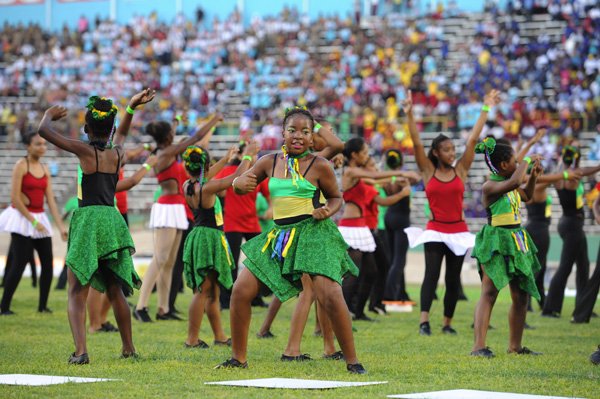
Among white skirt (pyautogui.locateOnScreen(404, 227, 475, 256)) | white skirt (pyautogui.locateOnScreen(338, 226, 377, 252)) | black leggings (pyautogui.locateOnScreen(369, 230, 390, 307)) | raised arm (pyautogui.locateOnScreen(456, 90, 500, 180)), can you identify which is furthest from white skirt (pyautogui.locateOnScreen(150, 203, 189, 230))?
raised arm (pyautogui.locateOnScreen(456, 90, 500, 180))

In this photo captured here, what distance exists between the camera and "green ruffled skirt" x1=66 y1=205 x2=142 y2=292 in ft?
27.2

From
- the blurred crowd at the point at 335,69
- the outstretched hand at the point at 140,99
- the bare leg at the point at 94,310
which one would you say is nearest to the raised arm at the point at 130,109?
the outstretched hand at the point at 140,99

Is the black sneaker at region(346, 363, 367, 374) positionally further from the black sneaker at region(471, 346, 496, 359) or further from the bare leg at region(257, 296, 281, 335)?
the bare leg at region(257, 296, 281, 335)

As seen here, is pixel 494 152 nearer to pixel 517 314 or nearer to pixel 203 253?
pixel 517 314

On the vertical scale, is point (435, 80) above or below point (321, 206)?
above

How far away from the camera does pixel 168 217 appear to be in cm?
1241

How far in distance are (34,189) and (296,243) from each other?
5.86 meters

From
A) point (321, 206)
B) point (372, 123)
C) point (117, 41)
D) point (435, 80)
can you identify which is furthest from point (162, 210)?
point (117, 41)

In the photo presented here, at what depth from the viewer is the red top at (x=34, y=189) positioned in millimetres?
12742

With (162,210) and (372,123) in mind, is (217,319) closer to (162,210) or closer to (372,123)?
(162,210)

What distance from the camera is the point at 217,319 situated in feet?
32.6

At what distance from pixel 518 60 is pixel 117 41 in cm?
1778

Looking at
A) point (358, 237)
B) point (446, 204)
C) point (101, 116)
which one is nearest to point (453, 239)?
point (446, 204)

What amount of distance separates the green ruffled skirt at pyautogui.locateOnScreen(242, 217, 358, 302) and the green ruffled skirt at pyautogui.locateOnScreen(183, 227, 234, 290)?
1833 mm
